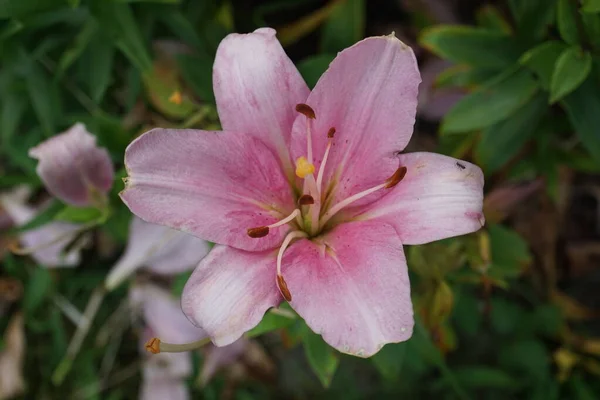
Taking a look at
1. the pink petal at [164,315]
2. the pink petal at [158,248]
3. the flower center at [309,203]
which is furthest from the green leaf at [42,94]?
the flower center at [309,203]

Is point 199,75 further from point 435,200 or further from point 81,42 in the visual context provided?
point 435,200

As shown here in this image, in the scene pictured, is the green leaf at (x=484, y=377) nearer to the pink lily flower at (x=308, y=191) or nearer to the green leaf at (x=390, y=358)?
the green leaf at (x=390, y=358)

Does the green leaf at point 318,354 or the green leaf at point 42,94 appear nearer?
the green leaf at point 318,354

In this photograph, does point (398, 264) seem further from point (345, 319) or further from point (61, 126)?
point (61, 126)

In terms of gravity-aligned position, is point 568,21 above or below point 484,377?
above

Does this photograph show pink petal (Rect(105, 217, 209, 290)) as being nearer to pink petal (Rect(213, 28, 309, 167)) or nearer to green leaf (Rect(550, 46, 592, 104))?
pink petal (Rect(213, 28, 309, 167))

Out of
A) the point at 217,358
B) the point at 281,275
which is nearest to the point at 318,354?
the point at 281,275
